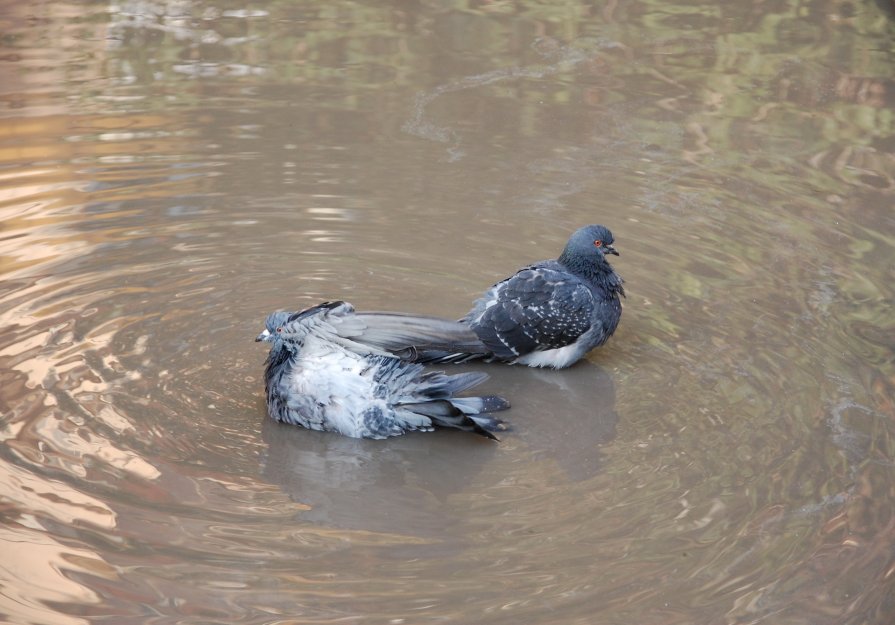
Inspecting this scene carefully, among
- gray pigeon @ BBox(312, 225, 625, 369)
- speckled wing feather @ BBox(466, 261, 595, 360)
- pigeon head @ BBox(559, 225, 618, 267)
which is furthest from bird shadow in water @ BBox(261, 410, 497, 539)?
pigeon head @ BBox(559, 225, 618, 267)

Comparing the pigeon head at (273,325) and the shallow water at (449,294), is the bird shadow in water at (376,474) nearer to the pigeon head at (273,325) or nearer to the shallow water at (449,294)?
the shallow water at (449,294)

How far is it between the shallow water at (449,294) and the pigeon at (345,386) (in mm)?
102

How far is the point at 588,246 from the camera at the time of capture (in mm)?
6203

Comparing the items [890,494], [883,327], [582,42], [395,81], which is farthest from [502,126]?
[890,494]

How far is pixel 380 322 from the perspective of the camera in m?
5.34

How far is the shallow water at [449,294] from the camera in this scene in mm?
4289

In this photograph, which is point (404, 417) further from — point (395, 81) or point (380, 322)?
point (395, 81)

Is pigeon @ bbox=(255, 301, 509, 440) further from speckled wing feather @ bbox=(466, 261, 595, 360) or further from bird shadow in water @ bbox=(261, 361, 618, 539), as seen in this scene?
speckled wing feather @ bbox=(466, 261, 595, 360)

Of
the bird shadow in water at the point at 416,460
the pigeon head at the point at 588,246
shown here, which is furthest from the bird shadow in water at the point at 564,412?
the pigeon head at the point at 588,246

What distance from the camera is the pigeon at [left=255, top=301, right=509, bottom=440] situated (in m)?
5.19

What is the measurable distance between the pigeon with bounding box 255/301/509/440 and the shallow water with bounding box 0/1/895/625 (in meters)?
0.10

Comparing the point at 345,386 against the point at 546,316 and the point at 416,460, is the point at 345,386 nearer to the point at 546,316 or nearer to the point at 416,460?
the point at 416,460

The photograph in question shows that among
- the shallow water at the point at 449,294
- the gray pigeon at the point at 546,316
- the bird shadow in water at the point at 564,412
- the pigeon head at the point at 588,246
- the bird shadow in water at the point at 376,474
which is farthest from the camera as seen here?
the pigeon head at the point at 588,246

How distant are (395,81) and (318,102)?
755 mm
